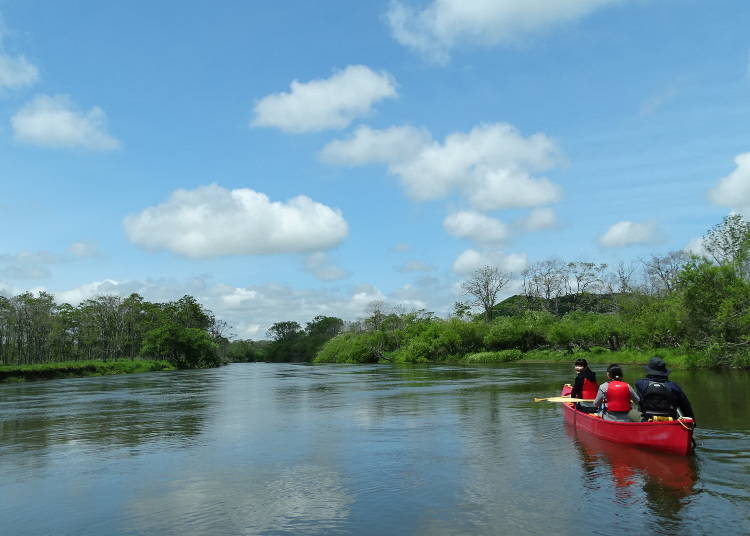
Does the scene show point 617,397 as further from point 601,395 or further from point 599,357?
point 599,357

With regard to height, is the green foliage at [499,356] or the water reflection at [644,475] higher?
the green foliage at [499,356]

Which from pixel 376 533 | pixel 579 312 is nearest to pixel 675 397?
pixel 376 533

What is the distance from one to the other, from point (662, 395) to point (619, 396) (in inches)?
69.7

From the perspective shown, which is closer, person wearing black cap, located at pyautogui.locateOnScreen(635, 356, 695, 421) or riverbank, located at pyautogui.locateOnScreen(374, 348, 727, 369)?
person wearing black cap, located at pyautogui.locateOnScreen(635, 356, 695, 421)

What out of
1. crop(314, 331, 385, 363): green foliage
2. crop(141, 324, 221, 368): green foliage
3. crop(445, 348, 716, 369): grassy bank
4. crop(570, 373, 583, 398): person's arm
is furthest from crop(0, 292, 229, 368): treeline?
crop(570, 373, 583, 398): person's arm

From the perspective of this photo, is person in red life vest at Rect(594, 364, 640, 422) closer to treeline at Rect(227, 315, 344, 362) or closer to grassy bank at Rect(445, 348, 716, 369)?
grassy bank at Rect(445, 348, 716, 369)

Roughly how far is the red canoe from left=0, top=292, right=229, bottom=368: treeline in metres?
74.3

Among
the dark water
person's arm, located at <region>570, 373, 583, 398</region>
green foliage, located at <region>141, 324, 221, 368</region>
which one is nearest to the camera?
the dark water

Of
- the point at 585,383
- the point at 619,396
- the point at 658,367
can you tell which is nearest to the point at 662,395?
Answer: the point at 658,367

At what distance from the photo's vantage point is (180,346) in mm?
96625

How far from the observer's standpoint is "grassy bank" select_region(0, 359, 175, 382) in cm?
5731

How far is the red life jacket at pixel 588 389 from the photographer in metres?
18.0

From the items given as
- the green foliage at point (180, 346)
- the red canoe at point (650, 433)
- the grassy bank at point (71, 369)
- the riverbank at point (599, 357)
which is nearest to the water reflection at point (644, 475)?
the red canoe at point (650, 433)

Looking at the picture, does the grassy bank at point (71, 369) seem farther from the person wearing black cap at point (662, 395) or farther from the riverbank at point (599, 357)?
the person wearing black cap at point (662, 395)
